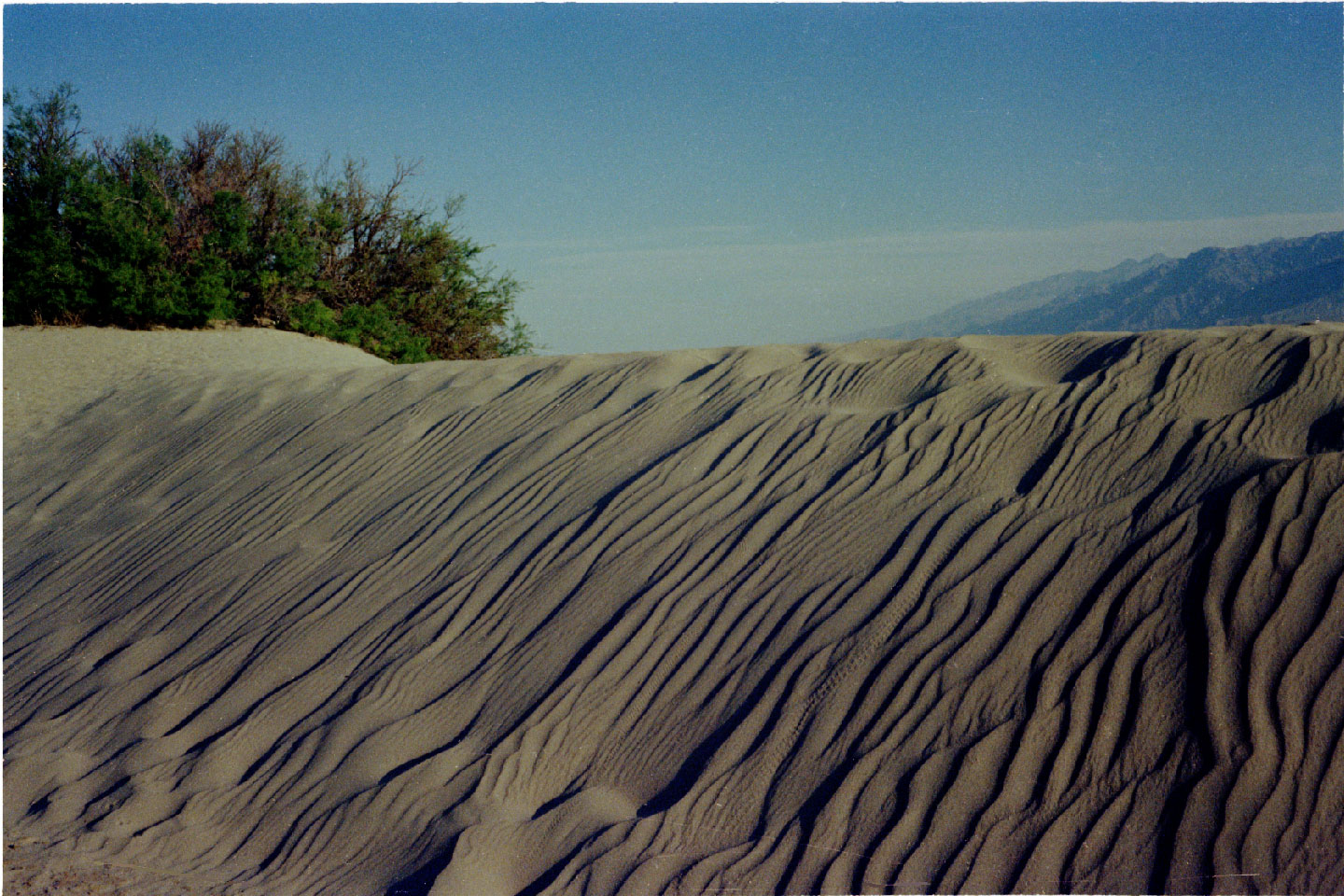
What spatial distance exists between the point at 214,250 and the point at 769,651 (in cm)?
1765

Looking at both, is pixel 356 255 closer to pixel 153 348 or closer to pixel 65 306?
pixel 65 306

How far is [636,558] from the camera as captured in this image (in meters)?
4.89

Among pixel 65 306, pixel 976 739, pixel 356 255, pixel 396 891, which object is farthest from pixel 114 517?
pixel 356 255

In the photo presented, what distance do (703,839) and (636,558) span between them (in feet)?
6.01

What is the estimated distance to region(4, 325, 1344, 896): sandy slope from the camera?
9.86 feet

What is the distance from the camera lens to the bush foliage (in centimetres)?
1692

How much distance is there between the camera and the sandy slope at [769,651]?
A: 300 cm

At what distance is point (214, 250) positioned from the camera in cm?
1825

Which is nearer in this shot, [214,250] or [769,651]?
[769,651]

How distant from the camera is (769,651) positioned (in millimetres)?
3979

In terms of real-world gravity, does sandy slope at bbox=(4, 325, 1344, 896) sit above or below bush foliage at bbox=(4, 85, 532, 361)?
below

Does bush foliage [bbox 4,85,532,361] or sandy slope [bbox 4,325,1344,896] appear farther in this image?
bush foliage [bbox 4,85,532,361]

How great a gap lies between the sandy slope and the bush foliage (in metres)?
12.2

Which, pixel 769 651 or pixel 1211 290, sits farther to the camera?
pixel 1211 290
